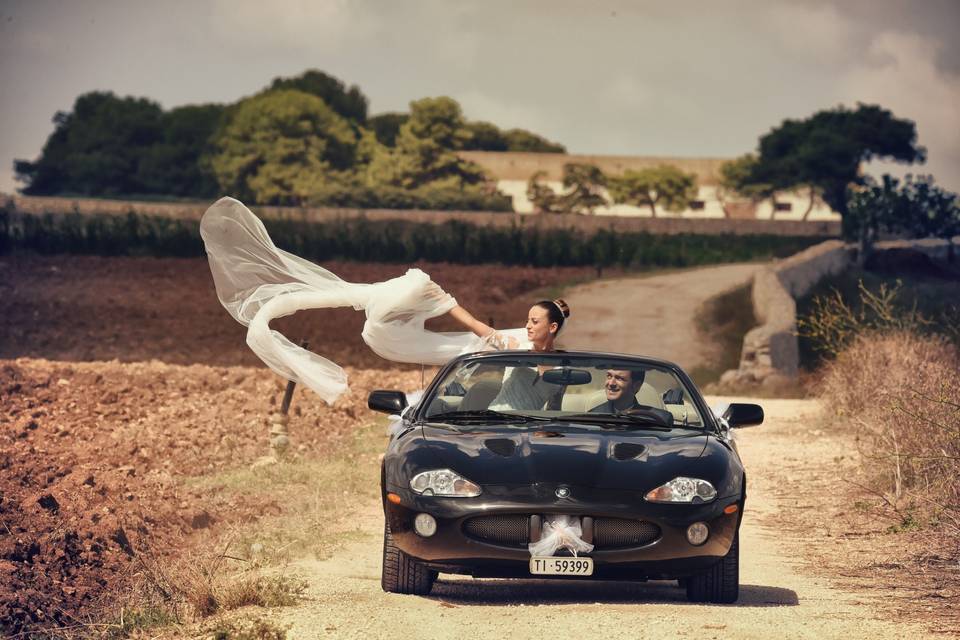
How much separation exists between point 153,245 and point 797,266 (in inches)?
1000

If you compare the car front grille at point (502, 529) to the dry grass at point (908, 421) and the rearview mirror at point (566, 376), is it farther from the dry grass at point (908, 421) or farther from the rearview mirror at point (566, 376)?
the dry grass at point (908, 421)

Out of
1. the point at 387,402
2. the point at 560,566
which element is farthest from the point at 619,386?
the point at 560,566

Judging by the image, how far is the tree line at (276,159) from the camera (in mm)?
96688

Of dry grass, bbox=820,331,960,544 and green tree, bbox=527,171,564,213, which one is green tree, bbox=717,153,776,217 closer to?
green tree, bbox=527,171,564,213

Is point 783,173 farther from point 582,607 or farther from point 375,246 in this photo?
A: point 582,607

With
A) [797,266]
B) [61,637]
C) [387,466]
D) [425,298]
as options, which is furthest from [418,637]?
[797,266]

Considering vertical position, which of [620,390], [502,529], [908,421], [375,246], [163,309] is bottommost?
[163,309]

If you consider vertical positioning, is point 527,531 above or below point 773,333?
above

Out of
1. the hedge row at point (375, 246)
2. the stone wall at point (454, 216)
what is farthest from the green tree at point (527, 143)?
the hedge row at point (375, 246)

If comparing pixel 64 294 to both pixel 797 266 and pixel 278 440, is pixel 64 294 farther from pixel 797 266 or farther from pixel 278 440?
pixel 278 440

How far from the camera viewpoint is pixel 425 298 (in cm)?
1430

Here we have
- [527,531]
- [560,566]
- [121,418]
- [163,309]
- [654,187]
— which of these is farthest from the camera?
[654,187]

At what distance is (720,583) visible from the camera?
9.42m

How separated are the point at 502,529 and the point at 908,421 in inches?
288
